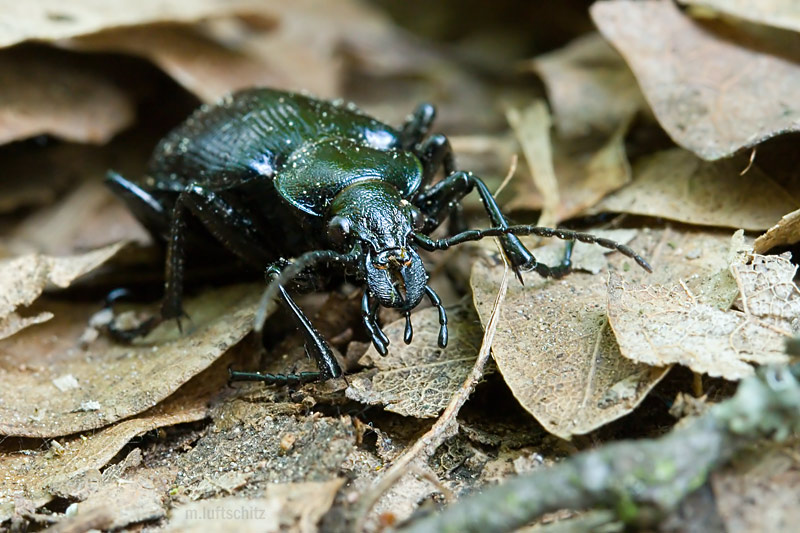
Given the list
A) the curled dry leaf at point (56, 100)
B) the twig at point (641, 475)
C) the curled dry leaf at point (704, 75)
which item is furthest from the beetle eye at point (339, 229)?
the curled dry leaf at point (56, 100)

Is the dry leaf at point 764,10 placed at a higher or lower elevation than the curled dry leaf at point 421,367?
higher

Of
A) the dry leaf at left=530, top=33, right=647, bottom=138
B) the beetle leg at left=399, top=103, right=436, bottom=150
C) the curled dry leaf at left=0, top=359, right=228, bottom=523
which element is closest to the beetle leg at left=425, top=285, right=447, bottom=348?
the curled dry leaf at left=0, top=359, right=228, bottom=523

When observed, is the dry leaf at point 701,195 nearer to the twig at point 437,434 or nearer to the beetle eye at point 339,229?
the twig at point 437,434

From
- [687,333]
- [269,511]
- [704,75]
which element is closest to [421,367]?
[269,511]

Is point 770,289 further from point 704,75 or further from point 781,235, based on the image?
point 704,75

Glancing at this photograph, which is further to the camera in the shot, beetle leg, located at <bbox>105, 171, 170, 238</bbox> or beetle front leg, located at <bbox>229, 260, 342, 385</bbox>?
beetle leg, located at <bbox>105, 171, 170, 238</bbox>

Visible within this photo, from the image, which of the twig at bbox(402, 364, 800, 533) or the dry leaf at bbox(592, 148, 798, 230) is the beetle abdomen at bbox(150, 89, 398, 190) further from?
the twig at bbox(402, 364, 800, 533)
